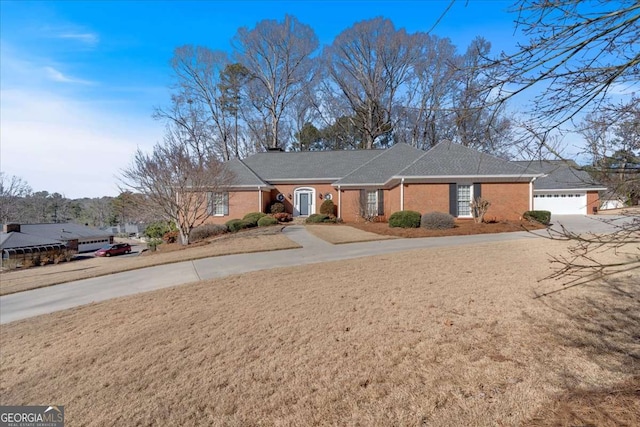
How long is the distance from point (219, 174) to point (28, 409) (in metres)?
16.6

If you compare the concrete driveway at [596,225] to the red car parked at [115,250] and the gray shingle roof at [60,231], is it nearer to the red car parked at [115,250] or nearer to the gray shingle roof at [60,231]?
the red car parked at [115,250]

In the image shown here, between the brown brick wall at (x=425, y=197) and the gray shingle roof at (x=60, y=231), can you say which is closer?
the brown brick wall at (x=425, y=197)

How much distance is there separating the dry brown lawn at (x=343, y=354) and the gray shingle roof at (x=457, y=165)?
1155 centimetres

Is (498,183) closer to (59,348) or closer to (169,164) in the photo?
(169,164)

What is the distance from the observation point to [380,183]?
2217 centimetres

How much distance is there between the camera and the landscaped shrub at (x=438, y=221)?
15.8 m

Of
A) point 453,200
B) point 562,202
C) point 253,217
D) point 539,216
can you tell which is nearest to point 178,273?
point 253,217

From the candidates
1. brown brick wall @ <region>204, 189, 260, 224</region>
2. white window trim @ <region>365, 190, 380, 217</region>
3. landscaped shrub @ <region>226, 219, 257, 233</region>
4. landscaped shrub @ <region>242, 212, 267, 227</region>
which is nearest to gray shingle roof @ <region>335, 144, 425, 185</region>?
white window trim @ <region>365, 190, 380, 217</region>

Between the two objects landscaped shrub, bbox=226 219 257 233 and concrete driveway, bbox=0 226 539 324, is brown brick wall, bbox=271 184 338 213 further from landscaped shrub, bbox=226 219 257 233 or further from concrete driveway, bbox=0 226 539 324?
concrete driveway, bbox=0 226 539 324

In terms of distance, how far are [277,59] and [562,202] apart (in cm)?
3117

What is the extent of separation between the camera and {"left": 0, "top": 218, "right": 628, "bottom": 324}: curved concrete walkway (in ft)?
28.7

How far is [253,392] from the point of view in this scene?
11.8ft

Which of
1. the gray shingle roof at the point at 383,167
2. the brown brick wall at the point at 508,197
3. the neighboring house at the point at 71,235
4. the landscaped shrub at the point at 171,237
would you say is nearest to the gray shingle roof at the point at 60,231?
the neighboring house at the point at 71,235

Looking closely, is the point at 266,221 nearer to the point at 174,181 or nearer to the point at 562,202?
the point at 174,181
